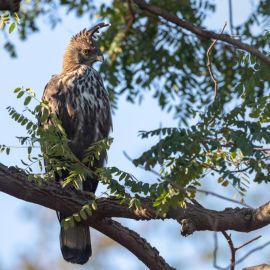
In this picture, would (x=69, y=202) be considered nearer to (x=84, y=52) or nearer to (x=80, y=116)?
(x=80, y=116)

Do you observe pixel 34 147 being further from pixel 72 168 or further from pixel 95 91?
pixel 95 91

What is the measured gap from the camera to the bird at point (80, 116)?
524 cm

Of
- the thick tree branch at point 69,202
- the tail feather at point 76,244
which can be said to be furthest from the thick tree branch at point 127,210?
the tail feather at point 76,244

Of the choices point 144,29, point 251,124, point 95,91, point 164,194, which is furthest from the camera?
point 144,29

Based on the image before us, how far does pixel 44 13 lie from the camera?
6.36m

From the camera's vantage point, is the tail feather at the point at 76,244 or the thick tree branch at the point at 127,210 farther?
the tail feather at the point at 76,244

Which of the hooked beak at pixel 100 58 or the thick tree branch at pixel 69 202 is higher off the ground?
the hooked beak at pixel 100 58

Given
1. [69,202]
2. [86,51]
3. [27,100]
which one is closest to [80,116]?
[86,51]

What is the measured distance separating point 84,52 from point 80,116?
914 millimetres

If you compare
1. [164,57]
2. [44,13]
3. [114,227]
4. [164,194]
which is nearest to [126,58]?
[164,57]

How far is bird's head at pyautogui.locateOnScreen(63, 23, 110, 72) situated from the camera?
248 inches

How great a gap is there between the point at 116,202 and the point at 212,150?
0.56 metres

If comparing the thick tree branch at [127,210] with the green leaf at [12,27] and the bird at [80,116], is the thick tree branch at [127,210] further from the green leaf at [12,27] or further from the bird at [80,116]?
the bird at [80,116]

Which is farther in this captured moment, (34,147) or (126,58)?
(126,58)
